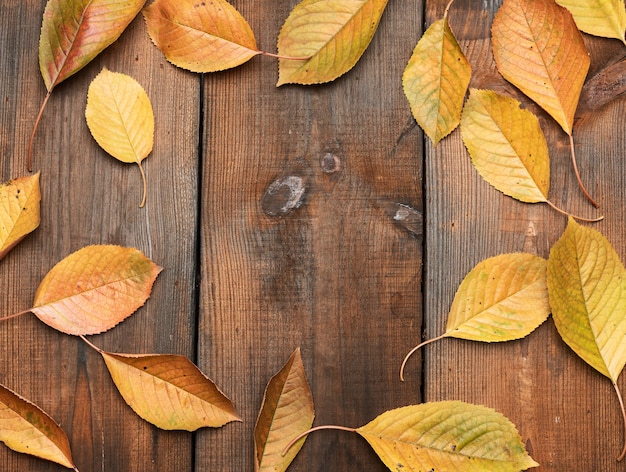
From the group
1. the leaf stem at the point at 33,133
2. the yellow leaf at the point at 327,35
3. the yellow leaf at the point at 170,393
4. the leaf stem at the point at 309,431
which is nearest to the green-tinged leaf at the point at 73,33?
the leaf stem at the point at 33,133

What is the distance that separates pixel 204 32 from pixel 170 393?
1.05ft

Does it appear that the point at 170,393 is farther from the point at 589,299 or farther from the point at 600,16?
the point at 600,16

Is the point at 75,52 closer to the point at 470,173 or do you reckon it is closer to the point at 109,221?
the point at 109,221

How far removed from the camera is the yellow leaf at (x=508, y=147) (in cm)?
61

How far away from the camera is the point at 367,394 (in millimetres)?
607

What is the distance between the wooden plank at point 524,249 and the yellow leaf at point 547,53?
2 centimetres

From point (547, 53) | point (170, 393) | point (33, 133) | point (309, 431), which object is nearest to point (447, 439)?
point (309, 431)

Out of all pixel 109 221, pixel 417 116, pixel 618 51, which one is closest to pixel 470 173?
pixel 417 116

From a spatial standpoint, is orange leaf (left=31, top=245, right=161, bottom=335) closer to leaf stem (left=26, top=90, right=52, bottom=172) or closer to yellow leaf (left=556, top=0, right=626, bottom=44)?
leaf stem (left=26, top=90, right=52, bottom=172)

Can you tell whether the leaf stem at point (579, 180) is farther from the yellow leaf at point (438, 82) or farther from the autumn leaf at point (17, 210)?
the autumn leaf at point (17, 210)

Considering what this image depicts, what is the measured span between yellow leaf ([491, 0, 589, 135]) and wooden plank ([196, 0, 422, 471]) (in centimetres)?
9

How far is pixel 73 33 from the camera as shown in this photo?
24.3 inches

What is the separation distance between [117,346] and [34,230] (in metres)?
0.13

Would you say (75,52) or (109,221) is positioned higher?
(75,52)
